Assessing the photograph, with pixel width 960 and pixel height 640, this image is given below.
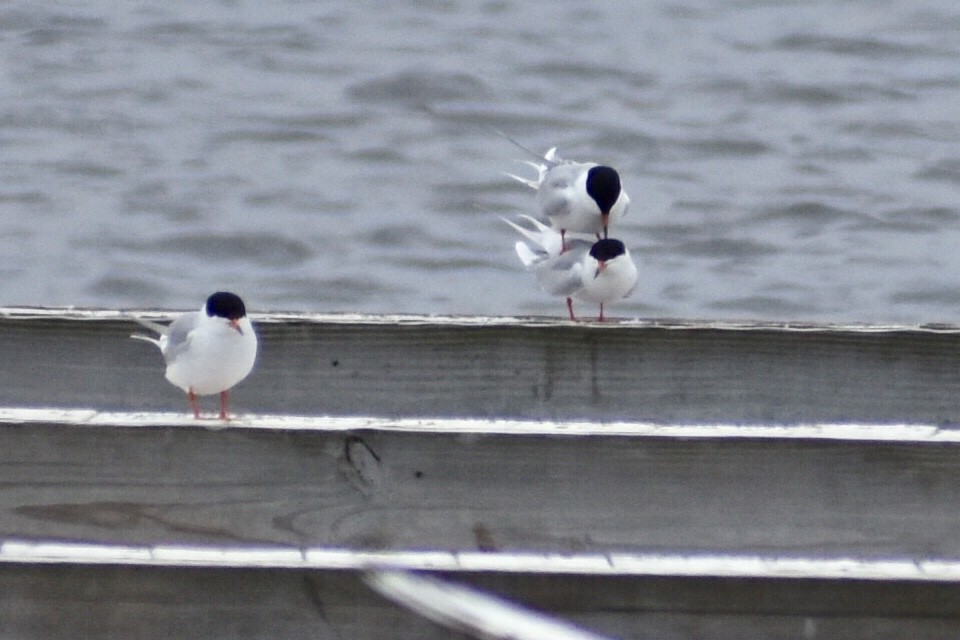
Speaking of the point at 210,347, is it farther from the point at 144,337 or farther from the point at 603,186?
the point at 603,186

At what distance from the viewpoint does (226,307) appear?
13.8 ft

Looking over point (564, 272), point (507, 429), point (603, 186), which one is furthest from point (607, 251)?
point (507, 429)

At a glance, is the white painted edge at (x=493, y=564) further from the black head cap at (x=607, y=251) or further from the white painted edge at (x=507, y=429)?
the black head cap at (x=607, y=251)

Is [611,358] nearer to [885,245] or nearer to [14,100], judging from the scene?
[885,245]

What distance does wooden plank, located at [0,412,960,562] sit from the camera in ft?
10.5

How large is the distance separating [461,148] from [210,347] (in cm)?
761

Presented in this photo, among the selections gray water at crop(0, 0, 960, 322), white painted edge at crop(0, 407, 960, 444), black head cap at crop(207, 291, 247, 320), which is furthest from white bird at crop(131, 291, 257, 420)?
gray water at crop(0, 0, 960, 322)

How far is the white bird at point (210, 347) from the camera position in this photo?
3.93 metres

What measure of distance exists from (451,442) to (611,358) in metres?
1.06

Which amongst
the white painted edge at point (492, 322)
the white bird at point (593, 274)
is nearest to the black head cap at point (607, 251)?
the white bird at point (593, 274)

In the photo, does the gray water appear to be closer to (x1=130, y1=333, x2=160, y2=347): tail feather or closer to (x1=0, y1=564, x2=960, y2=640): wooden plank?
(x1=130, y1=333, x2=160, y2=347): tail feather

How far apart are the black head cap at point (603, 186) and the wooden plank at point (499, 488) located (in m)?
2.79

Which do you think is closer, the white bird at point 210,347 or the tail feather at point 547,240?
the white bird at point 210,347

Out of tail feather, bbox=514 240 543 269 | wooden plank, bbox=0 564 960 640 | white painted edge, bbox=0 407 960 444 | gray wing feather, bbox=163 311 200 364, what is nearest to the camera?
wooden plank, bbox=0 564 960 640
